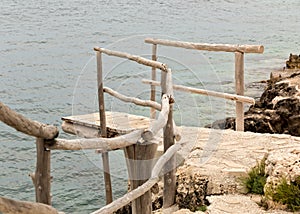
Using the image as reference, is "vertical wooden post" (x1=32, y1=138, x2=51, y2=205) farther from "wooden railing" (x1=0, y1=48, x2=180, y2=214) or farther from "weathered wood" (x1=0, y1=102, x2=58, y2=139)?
"weathered wood" (x1=0, y1=102, x2=58, y2=139)

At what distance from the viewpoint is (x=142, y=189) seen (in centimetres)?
584

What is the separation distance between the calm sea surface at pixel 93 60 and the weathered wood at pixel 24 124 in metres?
5.05

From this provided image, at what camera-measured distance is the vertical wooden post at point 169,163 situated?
715cm

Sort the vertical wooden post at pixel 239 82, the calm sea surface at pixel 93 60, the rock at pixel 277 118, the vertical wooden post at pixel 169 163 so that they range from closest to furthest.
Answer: the vertical wooden post at pixel 169 163, the vertical wooden post at pixel 239 82, the rock at pixel 277 118, the calm sea surface at pixel 93 60

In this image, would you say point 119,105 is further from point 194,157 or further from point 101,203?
point 194,157

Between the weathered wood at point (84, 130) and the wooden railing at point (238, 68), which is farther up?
the wooden railing at point (238, 68)

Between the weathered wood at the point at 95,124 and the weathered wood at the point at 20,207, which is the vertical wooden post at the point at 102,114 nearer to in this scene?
the weathered wood at the point at 95,124

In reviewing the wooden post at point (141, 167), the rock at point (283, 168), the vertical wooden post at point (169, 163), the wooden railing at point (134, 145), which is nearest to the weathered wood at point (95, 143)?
the wooden railing at point (134, 145)

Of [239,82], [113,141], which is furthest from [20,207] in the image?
[239,82]

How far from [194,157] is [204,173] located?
65 centimetres

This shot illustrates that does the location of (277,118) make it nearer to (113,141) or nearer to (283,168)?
(283,168)

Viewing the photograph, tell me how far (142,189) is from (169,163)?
161 cm

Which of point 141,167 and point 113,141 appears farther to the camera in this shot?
point 141,167

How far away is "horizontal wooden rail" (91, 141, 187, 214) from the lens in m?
5.08
